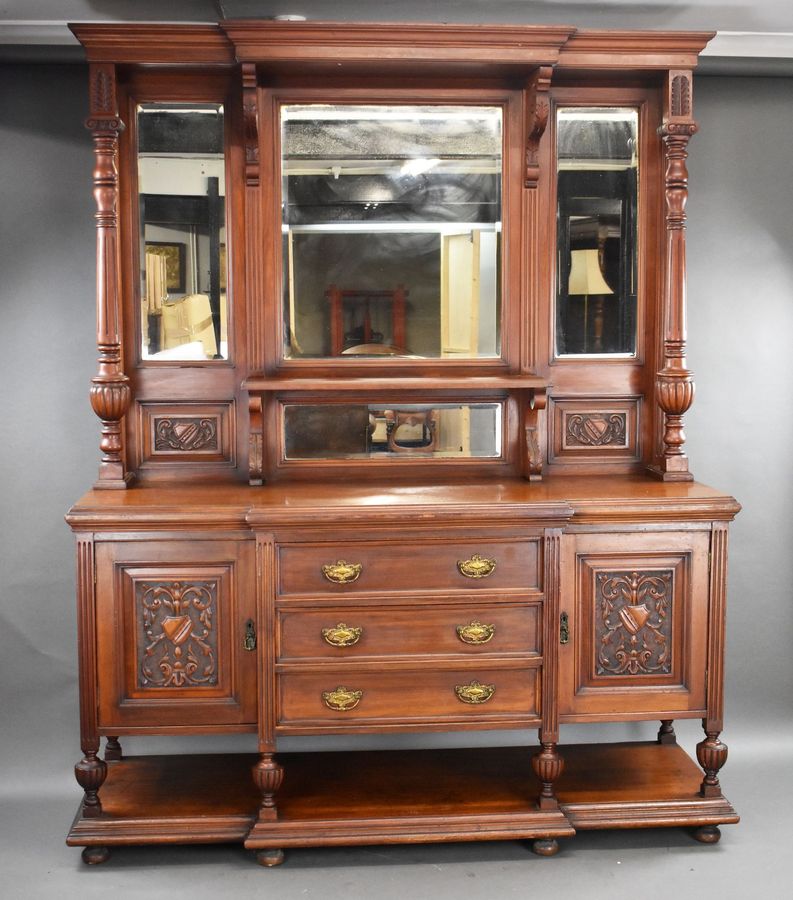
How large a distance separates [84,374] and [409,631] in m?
1.53

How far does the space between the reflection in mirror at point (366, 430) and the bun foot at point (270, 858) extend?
48.1 inches

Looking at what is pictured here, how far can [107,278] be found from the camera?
343 centimetres

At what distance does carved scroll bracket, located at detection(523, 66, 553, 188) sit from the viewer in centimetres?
343

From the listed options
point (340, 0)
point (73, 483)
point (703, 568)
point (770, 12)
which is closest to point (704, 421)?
point (703, 568)

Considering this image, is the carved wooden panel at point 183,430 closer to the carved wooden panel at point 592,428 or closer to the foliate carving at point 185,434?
the foliate carving at point 185,434

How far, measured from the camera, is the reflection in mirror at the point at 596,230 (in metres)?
3.67

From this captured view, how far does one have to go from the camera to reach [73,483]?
3.93 meters

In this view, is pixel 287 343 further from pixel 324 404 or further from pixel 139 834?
pixel 139 834

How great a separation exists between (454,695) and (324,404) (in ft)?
3.39

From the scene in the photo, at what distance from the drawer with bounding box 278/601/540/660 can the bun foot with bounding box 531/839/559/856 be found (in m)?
0.58

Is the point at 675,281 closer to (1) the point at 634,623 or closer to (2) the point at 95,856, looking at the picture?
(1) the point at 634,623

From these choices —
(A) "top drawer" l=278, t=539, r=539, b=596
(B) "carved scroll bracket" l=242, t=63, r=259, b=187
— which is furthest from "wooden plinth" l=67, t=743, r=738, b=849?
(B) "carved scroll bracket" l=242, t=63, r=259, b=187

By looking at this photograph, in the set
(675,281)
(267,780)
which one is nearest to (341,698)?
(267,780)

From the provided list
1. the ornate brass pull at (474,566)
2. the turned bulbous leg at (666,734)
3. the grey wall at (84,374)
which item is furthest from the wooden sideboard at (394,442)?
the grey wall at (84,374)
